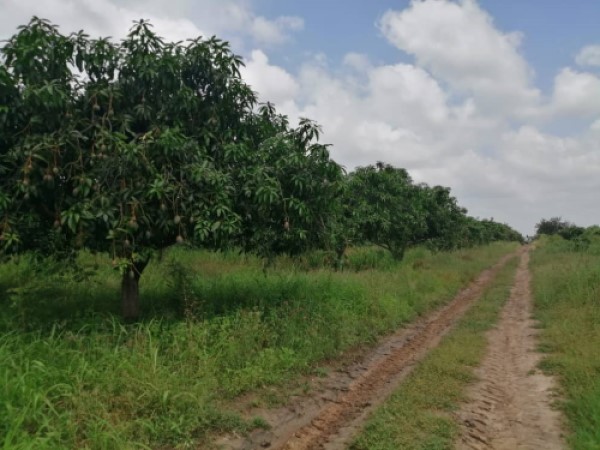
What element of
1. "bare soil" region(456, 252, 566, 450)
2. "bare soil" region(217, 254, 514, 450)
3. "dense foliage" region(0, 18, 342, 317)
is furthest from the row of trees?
"bare soil" region(456, 252, 566, 450)

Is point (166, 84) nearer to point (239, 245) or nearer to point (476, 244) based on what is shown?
point (239, 245)

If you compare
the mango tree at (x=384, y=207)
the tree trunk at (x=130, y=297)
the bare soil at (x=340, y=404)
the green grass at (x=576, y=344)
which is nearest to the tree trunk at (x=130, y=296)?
the tree trunk at (x=130, y=297)

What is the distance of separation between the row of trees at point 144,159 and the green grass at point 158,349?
928 millimetres

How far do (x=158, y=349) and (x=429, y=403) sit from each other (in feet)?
10.4

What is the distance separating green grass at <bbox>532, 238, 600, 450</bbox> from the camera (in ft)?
14.7

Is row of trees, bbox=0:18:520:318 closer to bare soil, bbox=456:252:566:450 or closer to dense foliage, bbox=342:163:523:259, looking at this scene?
bare soil, bbox=456:252:566:450

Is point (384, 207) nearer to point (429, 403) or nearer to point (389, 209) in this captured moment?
point (389, 209)

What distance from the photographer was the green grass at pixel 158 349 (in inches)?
154

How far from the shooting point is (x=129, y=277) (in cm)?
659

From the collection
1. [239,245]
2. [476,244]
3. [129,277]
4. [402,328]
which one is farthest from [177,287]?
[476,244]

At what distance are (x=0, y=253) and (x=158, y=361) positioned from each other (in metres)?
2.38

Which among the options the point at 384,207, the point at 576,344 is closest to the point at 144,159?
the point at 576,344

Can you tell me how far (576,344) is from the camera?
718 centimetres

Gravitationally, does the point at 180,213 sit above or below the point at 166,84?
below
